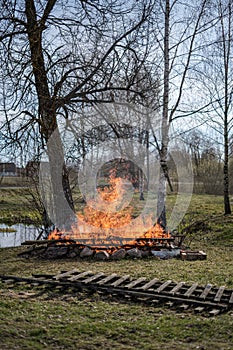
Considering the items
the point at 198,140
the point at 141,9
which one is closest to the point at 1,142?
the point at 141,9

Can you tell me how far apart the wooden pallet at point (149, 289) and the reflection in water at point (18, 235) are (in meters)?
7.72

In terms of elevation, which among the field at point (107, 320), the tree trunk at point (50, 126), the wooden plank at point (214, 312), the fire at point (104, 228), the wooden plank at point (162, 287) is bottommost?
the field at point (107, 320)

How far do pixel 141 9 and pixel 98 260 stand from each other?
247 inches

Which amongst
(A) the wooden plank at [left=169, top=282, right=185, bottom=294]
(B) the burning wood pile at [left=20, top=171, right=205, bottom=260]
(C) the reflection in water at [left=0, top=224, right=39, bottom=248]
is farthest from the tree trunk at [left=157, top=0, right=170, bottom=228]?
(A) the wooden plank at [left=169, top=282, right=185, bottom=294]

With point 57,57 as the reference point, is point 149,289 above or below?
below

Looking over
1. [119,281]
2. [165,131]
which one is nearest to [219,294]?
[119,281]

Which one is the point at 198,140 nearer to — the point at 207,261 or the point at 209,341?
the point at 207,261

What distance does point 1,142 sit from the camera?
10797mm

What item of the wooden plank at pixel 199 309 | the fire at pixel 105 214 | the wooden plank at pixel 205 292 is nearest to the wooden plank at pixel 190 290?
the wooden plank at pixel 205 292

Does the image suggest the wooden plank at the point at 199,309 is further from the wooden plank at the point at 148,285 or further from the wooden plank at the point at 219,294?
the wooden plank at the point at 148,285

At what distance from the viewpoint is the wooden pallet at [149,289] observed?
616 centimetres

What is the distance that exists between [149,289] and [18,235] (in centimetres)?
1115

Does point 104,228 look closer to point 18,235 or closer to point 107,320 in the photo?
point 107,320

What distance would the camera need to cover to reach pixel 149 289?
263 inches
